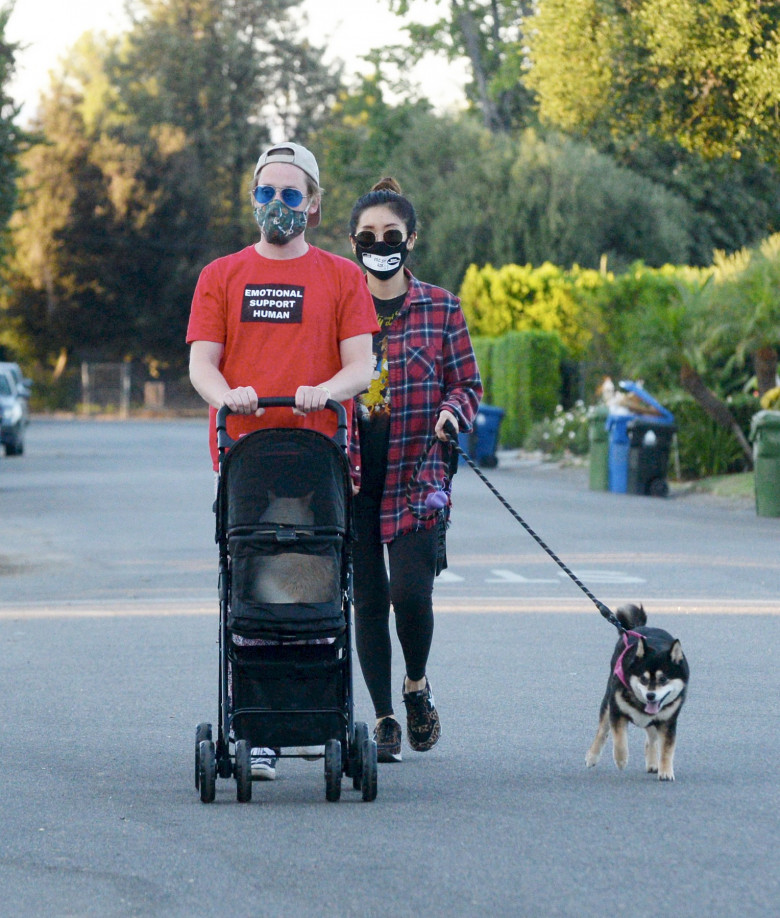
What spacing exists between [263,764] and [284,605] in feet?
2.70

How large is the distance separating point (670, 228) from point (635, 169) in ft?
13.6

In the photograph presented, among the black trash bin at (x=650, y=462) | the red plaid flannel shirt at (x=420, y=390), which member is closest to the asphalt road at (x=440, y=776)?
the red plaid flannel shirt at (x=420, y=390)

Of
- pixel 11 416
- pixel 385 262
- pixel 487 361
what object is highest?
pixel 487 361

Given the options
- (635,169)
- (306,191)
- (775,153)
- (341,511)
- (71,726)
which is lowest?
(71,726)

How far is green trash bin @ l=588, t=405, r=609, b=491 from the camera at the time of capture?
25859 millimetres

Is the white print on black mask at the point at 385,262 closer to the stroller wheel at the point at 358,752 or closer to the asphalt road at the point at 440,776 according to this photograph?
the stroller wheel at the point at 358,752

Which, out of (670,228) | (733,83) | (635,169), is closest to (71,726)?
(733,83)

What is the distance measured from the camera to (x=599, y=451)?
26.0 m

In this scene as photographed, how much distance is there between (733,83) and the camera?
2302 centimetres

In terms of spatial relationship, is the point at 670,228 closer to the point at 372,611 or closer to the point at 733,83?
the point at 733,83

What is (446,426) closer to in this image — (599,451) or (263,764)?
(263,764)

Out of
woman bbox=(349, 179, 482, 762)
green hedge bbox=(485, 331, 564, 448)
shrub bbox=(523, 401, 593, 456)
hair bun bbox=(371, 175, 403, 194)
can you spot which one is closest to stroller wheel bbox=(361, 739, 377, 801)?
woman bbox=(349, 179, 482, 762)

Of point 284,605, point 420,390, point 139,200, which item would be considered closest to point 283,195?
point 420,390

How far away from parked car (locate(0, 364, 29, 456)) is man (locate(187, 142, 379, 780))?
29.4 meters
